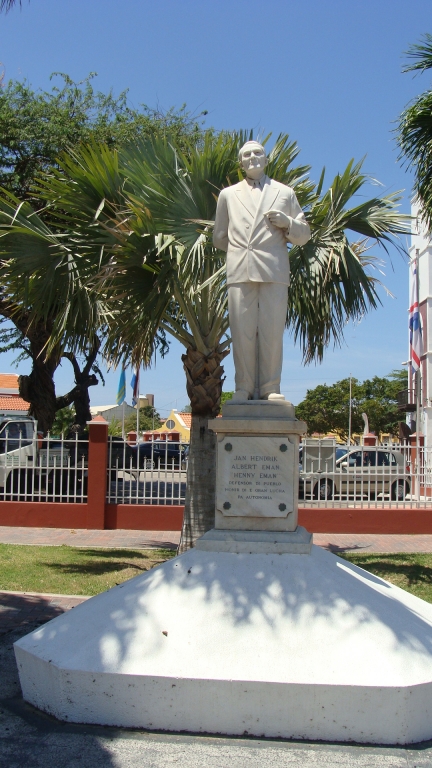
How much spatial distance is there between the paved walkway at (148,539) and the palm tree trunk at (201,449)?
268cm

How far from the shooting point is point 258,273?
5.14 meters

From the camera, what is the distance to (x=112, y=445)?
13438 mm

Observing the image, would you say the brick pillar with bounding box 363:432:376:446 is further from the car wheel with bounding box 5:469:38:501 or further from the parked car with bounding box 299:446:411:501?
the car wheel with bounding box 5:469:38:501

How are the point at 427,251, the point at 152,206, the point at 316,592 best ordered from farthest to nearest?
the point at 427,251, the point at 152,206, the point at 316,592

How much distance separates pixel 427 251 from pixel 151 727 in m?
25.3

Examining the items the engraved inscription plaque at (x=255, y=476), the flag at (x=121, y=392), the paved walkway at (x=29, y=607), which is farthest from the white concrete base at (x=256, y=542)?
the flag at (x=121, y=392)

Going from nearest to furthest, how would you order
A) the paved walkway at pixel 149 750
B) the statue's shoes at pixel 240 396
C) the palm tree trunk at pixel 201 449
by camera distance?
the paved walkway at pixel 149 750
the statue's shoes at pixel 240 396
the palm tree trunk at pixel 201 449

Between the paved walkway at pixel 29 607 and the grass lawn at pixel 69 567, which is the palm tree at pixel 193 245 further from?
the paved walkway at pixel 29 607

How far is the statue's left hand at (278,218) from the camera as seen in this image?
16.8ft

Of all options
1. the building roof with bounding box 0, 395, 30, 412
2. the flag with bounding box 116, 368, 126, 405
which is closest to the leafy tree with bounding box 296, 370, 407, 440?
the building roof with bounding box 0, 395, 30, 412

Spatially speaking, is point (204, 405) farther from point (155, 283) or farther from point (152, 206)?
point (152, 206)

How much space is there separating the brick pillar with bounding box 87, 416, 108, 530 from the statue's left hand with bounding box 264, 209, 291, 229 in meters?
8.59

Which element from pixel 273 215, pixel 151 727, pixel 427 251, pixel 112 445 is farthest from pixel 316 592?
pixel 427 251

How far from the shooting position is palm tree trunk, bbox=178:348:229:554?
879cm
